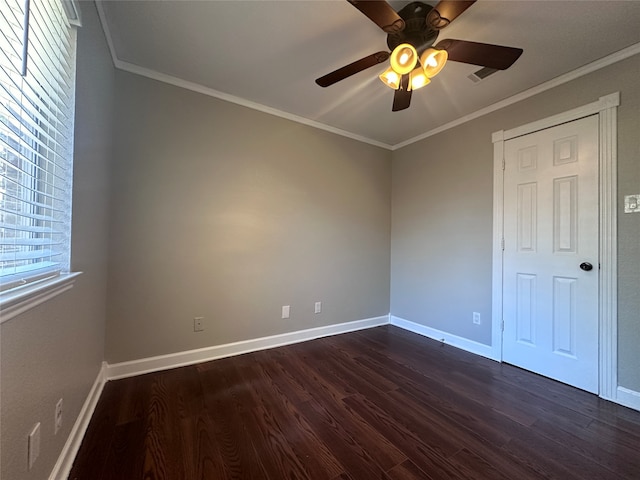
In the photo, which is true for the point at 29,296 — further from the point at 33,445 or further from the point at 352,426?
the point at 352,426

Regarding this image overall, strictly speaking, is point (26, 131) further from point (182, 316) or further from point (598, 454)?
point (598, 454)

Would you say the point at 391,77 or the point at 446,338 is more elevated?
the point at 391,77

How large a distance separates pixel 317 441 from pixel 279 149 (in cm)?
253

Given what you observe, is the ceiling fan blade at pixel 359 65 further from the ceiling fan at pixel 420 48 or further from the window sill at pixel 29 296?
the window sill at pixel 29 296

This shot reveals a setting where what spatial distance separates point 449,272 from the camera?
2.92 metres

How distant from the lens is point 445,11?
1.23 metres

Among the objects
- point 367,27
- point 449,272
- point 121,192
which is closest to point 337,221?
point 449,272

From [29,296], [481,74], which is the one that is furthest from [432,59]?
[29,296]

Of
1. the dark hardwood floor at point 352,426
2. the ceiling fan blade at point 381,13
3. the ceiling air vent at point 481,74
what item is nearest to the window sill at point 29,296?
the dark hardwood floor at point 352,426

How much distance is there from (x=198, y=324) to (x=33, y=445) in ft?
4.65

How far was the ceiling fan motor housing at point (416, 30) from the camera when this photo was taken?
1.44 meters

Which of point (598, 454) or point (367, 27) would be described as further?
point (367, 27)

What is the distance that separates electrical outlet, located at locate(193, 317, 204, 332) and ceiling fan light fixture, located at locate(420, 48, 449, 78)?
2598 mm

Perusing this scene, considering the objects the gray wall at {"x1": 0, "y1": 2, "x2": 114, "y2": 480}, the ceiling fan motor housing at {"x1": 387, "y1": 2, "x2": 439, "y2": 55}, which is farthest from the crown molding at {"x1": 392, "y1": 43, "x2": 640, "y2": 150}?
the gray wall at {"x1": 0, "y1": 2, "x2": 114, "y2": 480}
